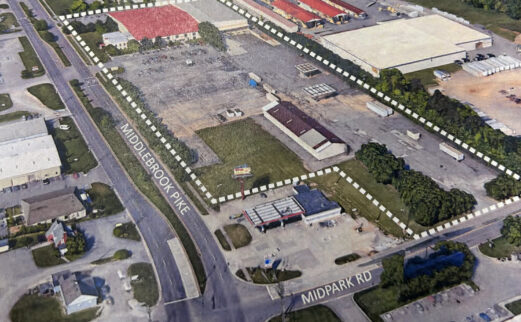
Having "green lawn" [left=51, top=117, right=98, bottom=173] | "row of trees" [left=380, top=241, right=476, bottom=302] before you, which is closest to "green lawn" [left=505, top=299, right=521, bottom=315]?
"row of trees" [left=380, top=241, right=476, bottom=302]

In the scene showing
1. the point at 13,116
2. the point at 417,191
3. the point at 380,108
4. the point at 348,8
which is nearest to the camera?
the point at 417,191

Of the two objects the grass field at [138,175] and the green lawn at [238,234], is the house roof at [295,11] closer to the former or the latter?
the grass field at [138,175]

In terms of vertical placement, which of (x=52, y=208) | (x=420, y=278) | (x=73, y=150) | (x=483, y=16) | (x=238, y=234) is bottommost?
(x=73, y=150)

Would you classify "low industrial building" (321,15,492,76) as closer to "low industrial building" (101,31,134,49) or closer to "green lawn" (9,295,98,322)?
"low industrial building" (101,31,134,49)

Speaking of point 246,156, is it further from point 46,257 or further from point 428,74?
point 428,74

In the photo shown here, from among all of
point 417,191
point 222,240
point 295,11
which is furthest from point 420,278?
point 295,11
